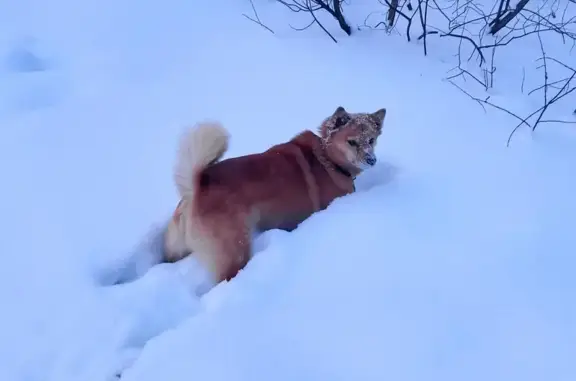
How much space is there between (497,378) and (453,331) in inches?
8.5

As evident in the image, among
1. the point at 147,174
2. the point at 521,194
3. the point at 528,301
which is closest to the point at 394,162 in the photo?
the point at 521,194

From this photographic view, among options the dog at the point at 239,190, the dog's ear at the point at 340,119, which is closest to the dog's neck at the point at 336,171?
the dog at the point at 239,190

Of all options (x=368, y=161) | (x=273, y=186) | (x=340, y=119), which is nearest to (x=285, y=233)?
(x=273, y=186)

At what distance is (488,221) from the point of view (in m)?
2.41

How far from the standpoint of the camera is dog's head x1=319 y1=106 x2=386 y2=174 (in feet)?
9.29

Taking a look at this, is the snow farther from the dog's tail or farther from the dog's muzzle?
the dog's tail

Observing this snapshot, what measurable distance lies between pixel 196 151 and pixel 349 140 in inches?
35.4

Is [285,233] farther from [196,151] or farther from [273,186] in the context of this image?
[196,151]

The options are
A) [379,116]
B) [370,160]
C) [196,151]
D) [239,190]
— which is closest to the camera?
[196,151]

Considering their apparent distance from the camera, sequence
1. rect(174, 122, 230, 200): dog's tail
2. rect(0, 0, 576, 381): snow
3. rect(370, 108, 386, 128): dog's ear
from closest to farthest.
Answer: rect(0, 0, 576, 381): snow < rect(174, 122, 230, 200): dog's tail < rect(370, 108, 386, 128): dog's ear

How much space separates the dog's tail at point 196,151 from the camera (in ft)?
7.55

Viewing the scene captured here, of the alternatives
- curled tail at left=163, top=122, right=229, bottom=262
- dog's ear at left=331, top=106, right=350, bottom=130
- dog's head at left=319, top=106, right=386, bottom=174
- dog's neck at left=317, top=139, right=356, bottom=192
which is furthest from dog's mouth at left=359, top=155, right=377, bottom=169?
curled tail at left=163, top=122, right=229, bottom=262

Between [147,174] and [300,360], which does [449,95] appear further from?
[300,360]

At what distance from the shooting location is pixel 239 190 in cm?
244
